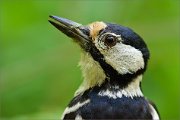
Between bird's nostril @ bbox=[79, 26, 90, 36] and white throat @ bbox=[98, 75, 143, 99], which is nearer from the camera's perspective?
white throat @ bbox=[98, 75, 143, 99]

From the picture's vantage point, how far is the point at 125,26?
9.95m

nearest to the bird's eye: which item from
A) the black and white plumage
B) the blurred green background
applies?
the black and white plumage

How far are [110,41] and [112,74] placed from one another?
0.51ft

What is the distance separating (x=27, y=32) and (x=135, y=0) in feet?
1.82

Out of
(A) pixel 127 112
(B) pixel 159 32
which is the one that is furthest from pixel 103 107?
(B) pixel 159 32

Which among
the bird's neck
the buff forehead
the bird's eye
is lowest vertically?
the bird's neck

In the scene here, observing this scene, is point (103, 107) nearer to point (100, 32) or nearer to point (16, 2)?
point (100, 32)

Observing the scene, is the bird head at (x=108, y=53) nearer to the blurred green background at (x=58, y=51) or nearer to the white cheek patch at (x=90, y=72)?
the white cheek patch at (x=90, y=72)

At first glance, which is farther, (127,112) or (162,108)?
(162,108)

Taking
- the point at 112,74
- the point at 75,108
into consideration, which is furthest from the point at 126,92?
the point at 75,108

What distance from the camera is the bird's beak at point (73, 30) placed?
9.76m

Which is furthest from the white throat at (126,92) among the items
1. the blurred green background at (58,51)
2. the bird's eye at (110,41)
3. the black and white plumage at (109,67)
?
→ the blurred green background at (58,51)

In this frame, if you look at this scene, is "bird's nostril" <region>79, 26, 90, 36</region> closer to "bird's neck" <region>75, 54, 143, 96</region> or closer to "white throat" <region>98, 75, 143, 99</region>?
"bird's neck" <region>75, 54, 143, 96</region>

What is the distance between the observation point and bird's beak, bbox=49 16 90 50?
9.76 m
